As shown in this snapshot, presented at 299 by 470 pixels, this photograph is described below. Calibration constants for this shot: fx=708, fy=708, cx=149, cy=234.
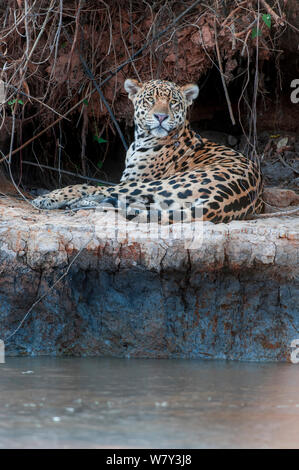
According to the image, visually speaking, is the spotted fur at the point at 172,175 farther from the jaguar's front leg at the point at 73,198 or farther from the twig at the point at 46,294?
the twig at the point at 46,294

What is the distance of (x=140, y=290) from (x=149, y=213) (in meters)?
0.72

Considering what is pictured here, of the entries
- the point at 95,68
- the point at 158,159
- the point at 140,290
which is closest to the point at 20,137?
the point at 95,68

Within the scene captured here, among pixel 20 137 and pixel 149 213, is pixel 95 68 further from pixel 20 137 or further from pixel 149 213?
pixel 149 213

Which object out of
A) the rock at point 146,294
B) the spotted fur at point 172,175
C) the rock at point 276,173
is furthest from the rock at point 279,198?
the rock at point 146,294

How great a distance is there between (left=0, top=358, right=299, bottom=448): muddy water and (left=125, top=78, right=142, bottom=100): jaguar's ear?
314 cm

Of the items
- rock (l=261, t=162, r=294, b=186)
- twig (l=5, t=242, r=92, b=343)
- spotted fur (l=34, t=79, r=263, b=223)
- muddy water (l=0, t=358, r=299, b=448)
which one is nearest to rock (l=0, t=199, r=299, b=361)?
twig (l=5, t=242, r=92, b=343)

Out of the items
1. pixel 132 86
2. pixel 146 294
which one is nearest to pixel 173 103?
pixel 132 86

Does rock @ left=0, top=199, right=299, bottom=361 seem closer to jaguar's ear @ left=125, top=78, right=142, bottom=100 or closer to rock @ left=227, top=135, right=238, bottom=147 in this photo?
jaguar's ear @ left=125, top=78, right=142, bottom=100

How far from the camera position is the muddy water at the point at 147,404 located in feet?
9.32

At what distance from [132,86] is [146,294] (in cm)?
269

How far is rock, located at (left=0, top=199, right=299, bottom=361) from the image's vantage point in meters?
4.92

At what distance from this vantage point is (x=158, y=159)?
666 centimetres

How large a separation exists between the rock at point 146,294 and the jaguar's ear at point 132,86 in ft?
7.65

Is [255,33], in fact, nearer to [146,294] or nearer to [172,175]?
[172,175]
